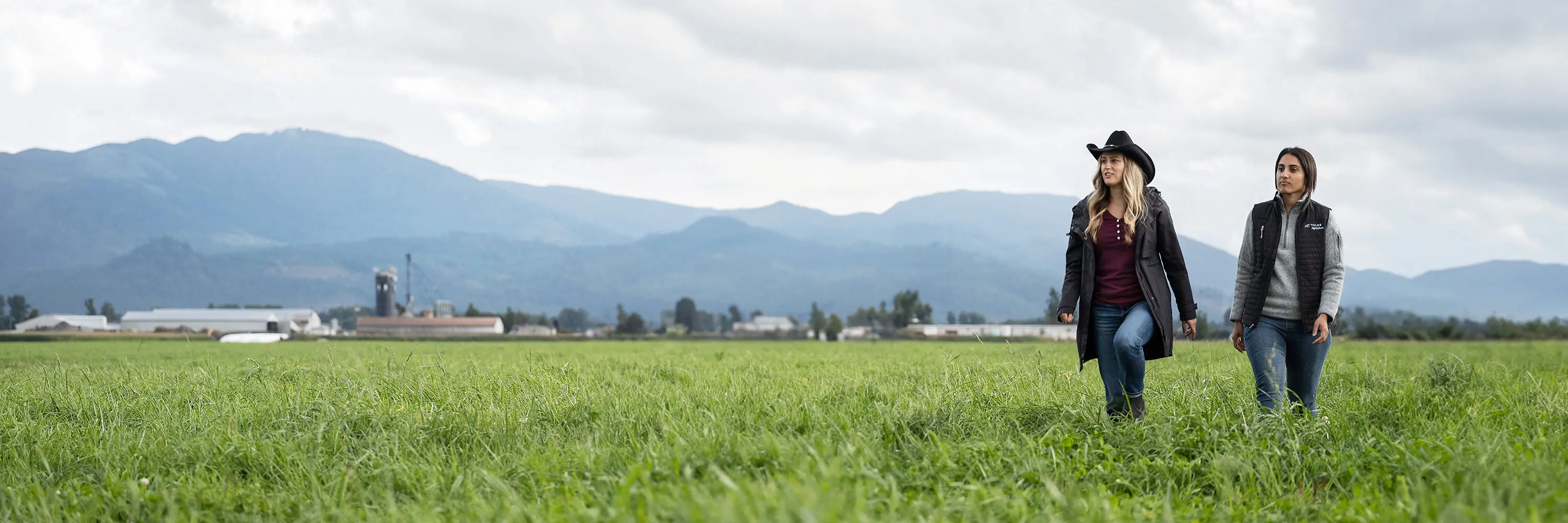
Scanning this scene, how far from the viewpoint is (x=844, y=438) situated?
5.84m

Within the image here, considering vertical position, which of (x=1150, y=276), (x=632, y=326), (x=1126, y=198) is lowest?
(x=632, y=326)

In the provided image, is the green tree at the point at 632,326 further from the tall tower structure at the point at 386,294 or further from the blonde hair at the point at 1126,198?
the blonde hair at the point at 1126,198

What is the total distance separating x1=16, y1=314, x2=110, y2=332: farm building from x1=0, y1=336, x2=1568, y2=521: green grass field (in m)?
159

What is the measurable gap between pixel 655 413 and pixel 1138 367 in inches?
141

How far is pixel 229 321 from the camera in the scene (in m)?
162

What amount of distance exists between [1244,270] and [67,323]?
179344 millimetres

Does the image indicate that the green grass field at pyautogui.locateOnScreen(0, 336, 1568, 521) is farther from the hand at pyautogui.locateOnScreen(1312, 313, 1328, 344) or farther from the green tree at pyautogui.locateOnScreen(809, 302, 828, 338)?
the green tree at pyautogui.locateOnScreen(809, 302, 828, 338)

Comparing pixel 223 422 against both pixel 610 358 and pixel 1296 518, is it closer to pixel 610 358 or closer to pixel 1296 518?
pixel 1296 518

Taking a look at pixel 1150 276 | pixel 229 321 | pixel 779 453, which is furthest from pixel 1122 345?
pixel 229 321

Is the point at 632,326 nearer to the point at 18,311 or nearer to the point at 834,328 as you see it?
the point at 834,328

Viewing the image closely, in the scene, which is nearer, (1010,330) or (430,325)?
(1010,330)

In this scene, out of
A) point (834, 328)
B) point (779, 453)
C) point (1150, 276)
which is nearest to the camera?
point (779, 453)

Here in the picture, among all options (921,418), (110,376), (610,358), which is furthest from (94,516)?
(610,358)

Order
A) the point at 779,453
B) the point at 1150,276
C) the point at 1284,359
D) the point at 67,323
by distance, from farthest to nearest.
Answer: the point at 67,323, the point at 1284,359, the point at 1150,276, the point at 779,453
